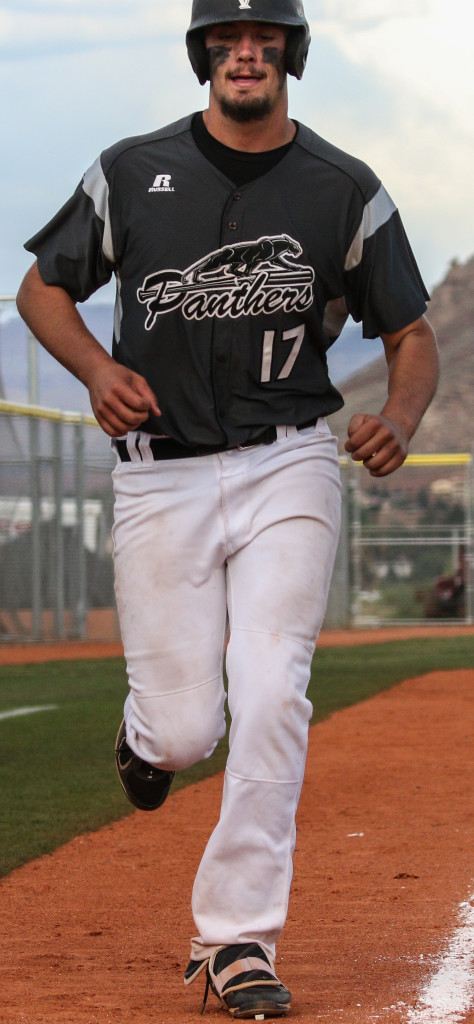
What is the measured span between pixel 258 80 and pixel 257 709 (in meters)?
1.54

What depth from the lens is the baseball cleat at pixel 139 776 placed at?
13.3ft

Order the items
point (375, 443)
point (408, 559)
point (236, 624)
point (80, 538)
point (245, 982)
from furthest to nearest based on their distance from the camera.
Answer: point (408, 559) → point (80, 538) → point (236, 624) → point (375, 443) → point (245, 982)

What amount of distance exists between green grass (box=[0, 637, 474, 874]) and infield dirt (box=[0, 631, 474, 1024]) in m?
0.21

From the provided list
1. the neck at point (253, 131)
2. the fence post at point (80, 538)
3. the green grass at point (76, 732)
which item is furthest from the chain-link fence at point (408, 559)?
the neck at point (253, 131)

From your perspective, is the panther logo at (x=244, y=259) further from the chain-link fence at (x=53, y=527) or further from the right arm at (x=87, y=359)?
the chain-link fence at (x=53, y=527)

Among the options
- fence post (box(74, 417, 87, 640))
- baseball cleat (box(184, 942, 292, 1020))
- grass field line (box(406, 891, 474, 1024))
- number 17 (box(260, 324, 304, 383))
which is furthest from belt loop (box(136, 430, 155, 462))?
fence post (box(74, 417, 87, 640))

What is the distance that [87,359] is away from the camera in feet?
12.0

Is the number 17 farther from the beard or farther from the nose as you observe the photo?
the nose

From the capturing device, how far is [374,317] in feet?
12.8

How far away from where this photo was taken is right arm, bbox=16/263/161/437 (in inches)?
135

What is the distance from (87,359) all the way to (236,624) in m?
0.74

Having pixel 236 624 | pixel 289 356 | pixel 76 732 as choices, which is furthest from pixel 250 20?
pixel 76 732

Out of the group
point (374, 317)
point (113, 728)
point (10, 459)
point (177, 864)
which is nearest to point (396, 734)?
point (113, 728)

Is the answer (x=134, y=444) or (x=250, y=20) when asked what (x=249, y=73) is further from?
(x=134, y=444)
